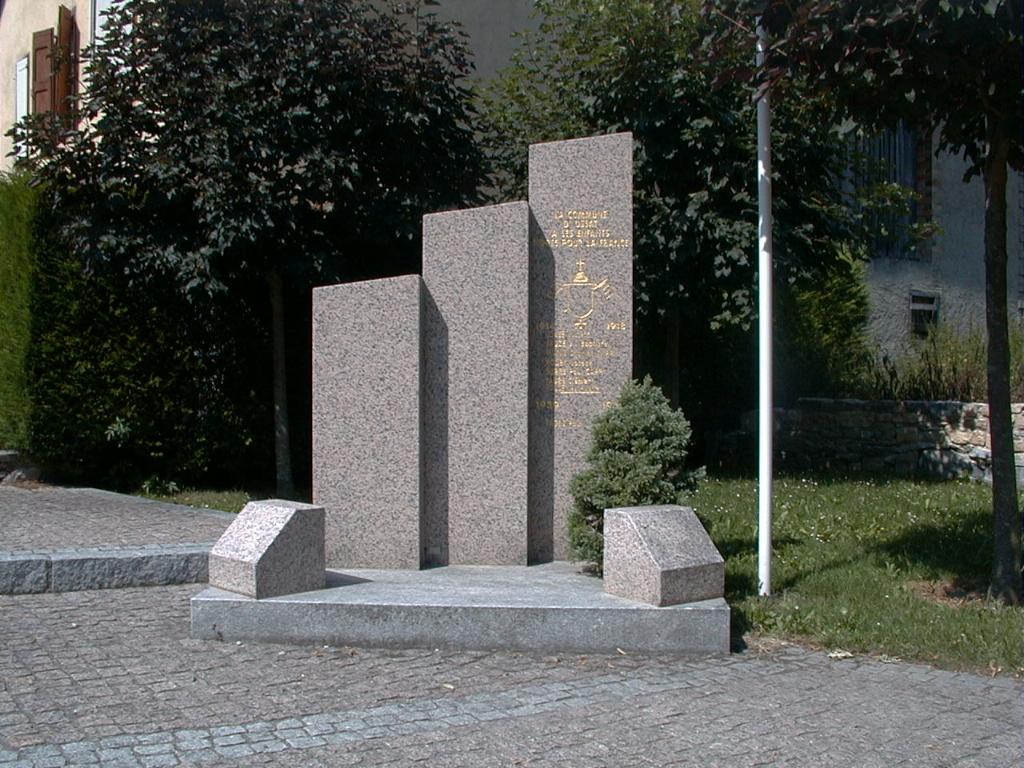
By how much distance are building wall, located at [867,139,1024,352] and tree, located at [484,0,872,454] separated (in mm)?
6373

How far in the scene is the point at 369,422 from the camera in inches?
279

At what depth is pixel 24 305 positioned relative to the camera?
33.6 ft

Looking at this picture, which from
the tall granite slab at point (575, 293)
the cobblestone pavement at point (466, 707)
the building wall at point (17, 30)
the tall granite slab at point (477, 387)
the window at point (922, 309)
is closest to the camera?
the cobblestone pavement at point (466, 707)

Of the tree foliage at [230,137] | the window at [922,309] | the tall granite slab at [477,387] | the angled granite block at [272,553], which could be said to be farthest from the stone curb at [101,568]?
the window at [922,309]

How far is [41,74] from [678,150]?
953 centimetres

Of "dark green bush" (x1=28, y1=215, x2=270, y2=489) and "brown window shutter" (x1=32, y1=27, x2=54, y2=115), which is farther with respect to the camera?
"brown window shutter" (x1=32, y1=27, x2=54, y2=115)

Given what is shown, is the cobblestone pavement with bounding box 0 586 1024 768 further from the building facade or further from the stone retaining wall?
the building facade

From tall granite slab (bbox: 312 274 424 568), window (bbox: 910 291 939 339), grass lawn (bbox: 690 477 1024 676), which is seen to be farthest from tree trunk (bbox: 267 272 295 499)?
window (bbox: 910 291 939 339)

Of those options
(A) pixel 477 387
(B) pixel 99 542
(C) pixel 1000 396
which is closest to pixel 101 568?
(B) pixel 99 542

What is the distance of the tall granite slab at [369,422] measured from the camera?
23.2 feet

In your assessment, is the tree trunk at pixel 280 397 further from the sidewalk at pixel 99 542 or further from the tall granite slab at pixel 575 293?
the tall granite slab at pixel 575 293

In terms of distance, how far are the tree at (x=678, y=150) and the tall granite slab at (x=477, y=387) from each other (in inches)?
183

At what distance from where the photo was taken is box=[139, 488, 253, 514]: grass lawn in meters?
10.1

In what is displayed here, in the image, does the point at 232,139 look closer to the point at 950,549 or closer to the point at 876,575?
the point at 876,575
